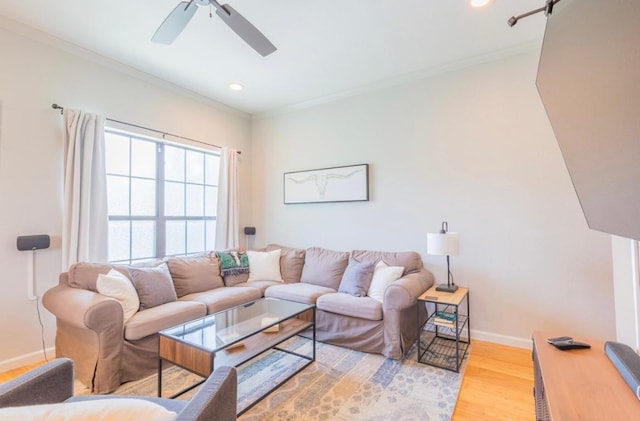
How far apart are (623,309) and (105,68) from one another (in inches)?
169

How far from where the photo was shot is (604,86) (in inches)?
33.7

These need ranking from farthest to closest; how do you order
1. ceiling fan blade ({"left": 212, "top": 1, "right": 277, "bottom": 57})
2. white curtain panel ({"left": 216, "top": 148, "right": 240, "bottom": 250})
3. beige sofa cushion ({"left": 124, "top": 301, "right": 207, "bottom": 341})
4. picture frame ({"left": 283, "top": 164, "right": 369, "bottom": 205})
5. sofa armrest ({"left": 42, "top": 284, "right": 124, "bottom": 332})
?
white curtain panel ({"left": 216, "top": 148, "right": 240, "bottom": 250}) → picture frame ({"left": 283, "top": 164, "right": 369, "bottom": 205}) → beige sofa cushion ({"left": 124, "top": 301, "right": 207, "bottom": 341}) → sofa armrest ({"left": 42, "top": 284, "right": 124, "bottom": 332}) → ceiling fan blade ({"left": 212, "top": 1, "right": 277, "bottom": 57})

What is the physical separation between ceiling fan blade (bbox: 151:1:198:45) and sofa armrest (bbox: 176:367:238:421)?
2.05 meters

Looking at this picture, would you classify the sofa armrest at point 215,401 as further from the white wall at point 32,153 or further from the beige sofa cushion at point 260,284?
the white wall at point 32,153

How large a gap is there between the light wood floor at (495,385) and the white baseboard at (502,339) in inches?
2.2

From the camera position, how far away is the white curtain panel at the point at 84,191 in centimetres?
262

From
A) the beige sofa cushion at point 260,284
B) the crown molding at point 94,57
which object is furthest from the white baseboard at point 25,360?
the crown molding at point 94,57

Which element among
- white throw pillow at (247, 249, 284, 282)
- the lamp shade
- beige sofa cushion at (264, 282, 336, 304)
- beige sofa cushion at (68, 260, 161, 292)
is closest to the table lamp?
the lamp shade

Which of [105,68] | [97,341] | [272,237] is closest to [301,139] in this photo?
[272,237]

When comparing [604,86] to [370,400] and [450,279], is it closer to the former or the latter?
[370,400]

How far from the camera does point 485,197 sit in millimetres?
2904

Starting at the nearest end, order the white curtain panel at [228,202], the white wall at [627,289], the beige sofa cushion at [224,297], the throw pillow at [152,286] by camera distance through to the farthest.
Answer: the white wall at [627,289], the throw pillow at [152,286], the beige sofa cushion at [224,297], the white curtain panel at [228,202]

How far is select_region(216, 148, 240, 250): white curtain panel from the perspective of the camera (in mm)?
3949

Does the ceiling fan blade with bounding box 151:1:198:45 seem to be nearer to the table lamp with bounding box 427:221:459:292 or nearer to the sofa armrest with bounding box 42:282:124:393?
the sofa armrest with bounding box 42:282:124:393
